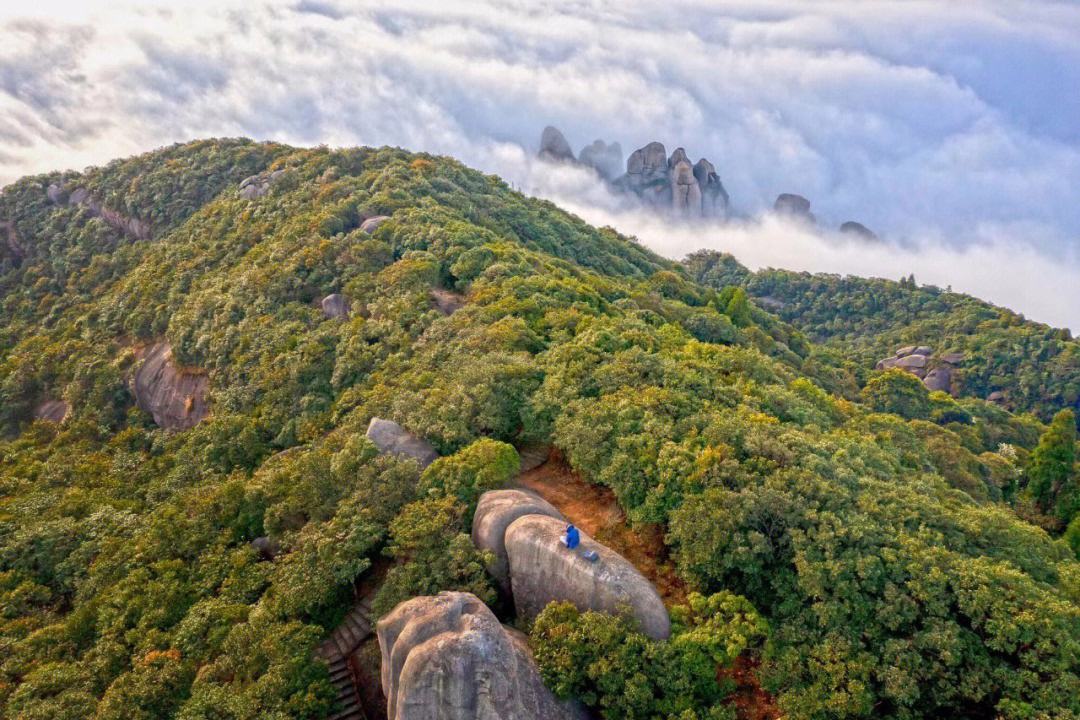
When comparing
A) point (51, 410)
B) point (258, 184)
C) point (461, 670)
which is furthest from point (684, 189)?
point (461, 670)

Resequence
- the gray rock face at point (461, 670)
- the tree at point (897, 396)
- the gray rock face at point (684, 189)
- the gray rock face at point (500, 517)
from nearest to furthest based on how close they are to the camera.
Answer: the gray rock face at point (461, 670) < the gray rock face at point (500, 517) < the tree at point (897, 396) < the gray rock face at point (684, 189)

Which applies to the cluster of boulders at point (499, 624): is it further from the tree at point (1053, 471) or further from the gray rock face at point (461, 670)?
the tree at point (1053, 471)

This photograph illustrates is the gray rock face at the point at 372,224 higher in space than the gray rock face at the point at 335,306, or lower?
higher

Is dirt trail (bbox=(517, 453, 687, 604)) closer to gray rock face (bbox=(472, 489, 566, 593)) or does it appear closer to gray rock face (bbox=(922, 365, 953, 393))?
gray rock face (bbox=(472, 489, 566, 593))

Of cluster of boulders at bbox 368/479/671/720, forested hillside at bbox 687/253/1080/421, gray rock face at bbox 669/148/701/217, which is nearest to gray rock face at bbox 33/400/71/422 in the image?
cluster of boulders at bbox 368/479/671/720

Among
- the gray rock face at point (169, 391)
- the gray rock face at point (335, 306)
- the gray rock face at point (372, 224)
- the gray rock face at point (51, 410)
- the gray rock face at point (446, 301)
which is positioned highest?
the gray rock face at point (372, 224)

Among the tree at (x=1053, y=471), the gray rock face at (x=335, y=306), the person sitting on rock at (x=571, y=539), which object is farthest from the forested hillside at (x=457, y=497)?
the person sitting on rock at (x=571, y=539)

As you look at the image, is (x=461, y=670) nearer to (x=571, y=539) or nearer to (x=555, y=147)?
(x=571, y=539)

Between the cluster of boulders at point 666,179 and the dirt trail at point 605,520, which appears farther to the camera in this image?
the cluster of boulders at point 666,179
